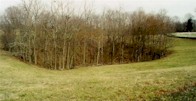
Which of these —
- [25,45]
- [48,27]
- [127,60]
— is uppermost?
[48,27]

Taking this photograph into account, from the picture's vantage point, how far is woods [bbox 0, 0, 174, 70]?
172 ft

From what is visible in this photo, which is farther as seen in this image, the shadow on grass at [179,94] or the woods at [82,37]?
the woods at [82,37]

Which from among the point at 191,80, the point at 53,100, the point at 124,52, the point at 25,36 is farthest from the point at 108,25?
the point at 53,100

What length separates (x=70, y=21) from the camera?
53.1 meters

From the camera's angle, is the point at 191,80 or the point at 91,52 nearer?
the point at 191,80

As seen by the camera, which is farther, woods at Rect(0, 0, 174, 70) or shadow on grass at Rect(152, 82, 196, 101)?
woods at Rect(0, 0, 174, 70)

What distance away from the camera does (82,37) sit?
58.5 m

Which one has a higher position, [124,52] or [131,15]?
[131,15]

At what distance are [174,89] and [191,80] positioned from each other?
2.80 meters

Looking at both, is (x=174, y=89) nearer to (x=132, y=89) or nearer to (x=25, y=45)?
(x=132, y=89)

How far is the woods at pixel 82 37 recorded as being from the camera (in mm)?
52344

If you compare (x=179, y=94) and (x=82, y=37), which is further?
(x=82, y=37)

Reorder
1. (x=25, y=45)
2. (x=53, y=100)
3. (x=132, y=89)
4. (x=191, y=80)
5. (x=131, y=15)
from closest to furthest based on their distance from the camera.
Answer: (x=53, y=100), (x=132, y=89), (x=191, y=80), (x=25, y=45), (x=131, y=15)

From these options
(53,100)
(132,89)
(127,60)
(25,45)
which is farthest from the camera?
(127,60)
